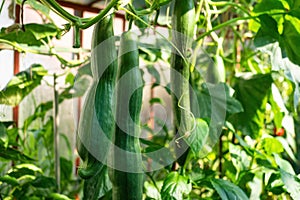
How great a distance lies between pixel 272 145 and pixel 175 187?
15.0 inches

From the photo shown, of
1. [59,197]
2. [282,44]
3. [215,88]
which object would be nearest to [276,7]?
[282,44]

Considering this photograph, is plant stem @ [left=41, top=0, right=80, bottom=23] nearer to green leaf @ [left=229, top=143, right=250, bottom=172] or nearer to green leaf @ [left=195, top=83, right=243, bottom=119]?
green leaf @ [left=195, top=83, right=243, bottom=119]

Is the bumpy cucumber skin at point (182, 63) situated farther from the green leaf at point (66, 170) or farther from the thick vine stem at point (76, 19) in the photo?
the green leaf at point (66, 170)

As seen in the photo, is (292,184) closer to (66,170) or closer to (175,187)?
(175,187)

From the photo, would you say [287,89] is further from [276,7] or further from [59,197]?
[59,197]

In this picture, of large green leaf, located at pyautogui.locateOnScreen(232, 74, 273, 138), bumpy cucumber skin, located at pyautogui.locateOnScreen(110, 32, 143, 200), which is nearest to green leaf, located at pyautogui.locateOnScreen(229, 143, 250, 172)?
large green leaf, located at pyautogui.locateOnScreen(232, 74, 273, 138)

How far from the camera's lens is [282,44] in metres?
0.73

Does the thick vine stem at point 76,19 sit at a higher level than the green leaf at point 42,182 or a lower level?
higher

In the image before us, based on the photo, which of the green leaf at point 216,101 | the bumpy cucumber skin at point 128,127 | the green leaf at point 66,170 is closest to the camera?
the bumpy cucumber skin at point 128,127

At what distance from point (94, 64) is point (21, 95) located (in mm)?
596

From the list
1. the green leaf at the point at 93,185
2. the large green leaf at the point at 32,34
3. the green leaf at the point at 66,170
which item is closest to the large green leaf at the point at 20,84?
the large green leaf at the point at 32,34

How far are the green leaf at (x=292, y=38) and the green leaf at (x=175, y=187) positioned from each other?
0.25m

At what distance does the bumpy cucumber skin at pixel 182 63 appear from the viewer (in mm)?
481

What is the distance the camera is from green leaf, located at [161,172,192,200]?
66 cm
